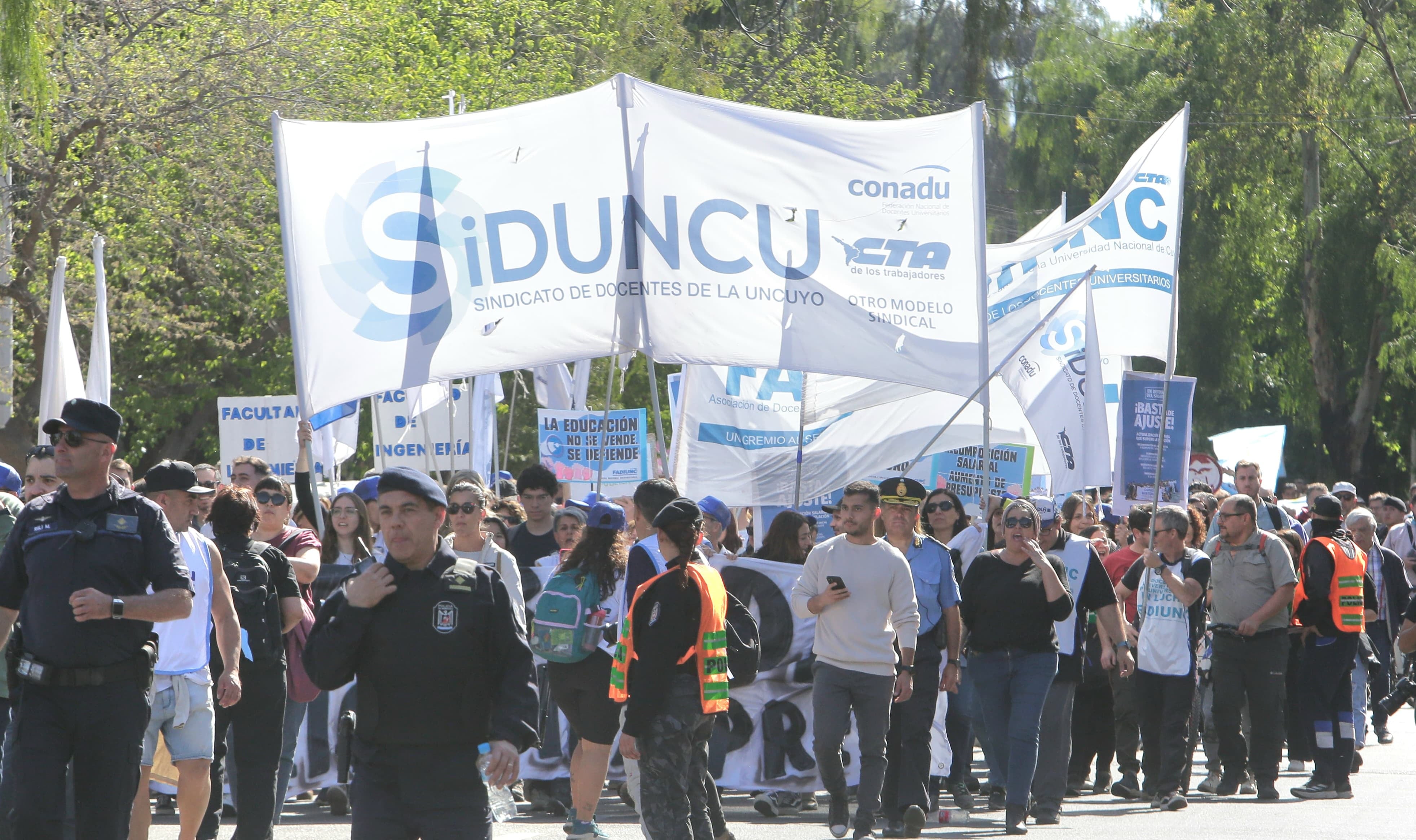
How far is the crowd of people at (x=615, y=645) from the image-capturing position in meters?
5.38

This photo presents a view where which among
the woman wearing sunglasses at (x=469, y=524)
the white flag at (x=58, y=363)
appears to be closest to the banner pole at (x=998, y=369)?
the woman wearing sunglasses at (x=469, y=524)

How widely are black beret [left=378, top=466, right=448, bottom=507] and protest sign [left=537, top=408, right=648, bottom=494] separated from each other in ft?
34.6

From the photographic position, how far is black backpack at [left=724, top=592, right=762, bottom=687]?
8219mm

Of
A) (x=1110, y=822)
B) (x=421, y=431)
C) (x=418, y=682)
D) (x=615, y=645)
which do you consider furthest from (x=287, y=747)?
(x=421, y=431)

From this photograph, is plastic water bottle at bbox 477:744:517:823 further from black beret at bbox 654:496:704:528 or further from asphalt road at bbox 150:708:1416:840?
asphalt road at bbox 150:708:1416:840

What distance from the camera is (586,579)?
28.5 ft

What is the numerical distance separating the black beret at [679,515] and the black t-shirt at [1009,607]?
291cm

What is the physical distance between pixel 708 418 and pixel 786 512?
9.73 feet

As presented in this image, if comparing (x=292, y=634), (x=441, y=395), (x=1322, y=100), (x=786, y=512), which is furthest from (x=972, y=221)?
(x=1322, y=100)

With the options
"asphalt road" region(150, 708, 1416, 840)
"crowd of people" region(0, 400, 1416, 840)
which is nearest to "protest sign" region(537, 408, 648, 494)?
"crowd of people" region(0, 400, 1416, 840)

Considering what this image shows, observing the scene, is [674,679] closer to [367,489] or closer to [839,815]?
[839,815]

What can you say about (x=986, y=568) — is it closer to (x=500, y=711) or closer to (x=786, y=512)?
(x=786, y=512)

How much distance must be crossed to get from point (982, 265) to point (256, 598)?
17.4 feet

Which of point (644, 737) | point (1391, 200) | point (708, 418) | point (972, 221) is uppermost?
point (1391, 200)
